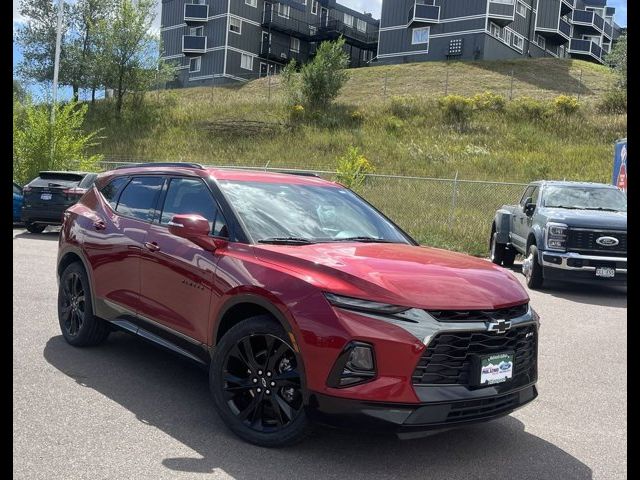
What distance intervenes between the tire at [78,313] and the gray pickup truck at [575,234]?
772 centimetres

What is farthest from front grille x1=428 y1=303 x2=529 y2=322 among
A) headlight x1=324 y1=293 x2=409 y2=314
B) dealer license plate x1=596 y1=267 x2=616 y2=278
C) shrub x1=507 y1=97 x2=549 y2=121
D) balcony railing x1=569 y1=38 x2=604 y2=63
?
balcony railing x1=569 y1=38 x2=604 y2=63

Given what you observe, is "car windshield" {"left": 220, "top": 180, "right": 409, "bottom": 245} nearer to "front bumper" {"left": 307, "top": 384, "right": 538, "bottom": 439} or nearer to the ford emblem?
"front bumper" {"left": 307, "top": 384, "right": 538, "bottom": 439}

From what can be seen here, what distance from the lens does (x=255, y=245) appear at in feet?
13.4

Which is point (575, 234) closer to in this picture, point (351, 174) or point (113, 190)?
point (113, 190)

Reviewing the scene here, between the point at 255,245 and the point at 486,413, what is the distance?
174 centimetres

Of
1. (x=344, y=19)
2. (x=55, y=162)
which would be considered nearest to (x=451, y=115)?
(x=55, y=162)

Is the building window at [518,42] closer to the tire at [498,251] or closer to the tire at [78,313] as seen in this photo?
the tire at [498,251]

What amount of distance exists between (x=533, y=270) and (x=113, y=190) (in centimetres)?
776

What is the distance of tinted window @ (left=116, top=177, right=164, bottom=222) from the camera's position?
5184 millimetres

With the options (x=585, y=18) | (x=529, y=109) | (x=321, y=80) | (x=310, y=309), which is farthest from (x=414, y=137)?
(x=585, y=18)

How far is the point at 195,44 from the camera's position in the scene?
191 feet

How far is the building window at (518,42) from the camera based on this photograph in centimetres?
5562

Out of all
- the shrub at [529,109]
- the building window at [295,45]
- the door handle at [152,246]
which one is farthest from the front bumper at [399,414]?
the building window at [295,45]
